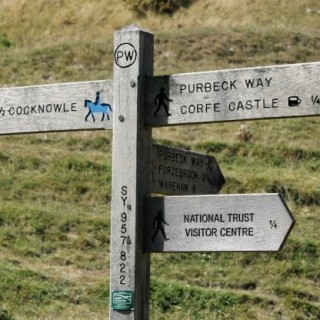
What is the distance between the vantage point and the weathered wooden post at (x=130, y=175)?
5.83m

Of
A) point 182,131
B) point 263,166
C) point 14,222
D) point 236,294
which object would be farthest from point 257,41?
point 236,294

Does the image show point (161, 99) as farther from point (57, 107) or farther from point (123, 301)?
point (123, 301)

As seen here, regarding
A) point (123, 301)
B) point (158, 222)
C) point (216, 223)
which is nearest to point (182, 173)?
point (158, 222)

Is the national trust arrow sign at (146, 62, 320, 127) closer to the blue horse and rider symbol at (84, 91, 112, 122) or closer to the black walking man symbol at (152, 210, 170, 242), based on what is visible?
the blue horse and rider symbol at (84, 91, 112, 122)

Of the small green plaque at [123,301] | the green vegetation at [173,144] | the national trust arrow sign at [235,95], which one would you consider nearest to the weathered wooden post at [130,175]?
the small green plaque at [123,301]

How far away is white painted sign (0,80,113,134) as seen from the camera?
6.12m

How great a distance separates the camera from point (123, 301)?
5.81 meters

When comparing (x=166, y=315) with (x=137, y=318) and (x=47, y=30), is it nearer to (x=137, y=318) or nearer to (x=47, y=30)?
(x=137, y=318)

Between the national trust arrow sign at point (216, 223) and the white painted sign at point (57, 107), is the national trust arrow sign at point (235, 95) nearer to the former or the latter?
the white painted sign at point (57, 107)

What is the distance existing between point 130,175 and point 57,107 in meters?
0.68

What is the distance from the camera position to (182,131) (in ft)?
62.1

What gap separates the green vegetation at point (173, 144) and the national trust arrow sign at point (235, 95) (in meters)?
5.07

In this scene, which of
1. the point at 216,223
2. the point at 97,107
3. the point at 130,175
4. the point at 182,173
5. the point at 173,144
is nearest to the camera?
the point at 216,223

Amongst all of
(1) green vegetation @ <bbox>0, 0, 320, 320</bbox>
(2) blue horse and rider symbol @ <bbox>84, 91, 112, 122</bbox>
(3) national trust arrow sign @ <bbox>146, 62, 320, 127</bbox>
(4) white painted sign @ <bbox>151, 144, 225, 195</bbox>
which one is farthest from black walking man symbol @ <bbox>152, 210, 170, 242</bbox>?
(1) green vegetation @ <bbox>0, 0, 320, 320</bbox>
